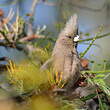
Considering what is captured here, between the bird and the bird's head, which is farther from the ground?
the bird's head

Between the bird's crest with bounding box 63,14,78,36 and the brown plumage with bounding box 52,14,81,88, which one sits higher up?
the bird's crest with bounding box 63,14,78,36

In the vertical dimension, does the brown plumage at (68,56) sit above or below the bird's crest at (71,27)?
below

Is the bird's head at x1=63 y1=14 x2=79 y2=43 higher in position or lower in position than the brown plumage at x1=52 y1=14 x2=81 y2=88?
higher

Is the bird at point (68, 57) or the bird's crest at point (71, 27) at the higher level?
the bird's crest at point (71, 27)

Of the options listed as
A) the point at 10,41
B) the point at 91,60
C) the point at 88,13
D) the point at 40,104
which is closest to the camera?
the point at 40,104

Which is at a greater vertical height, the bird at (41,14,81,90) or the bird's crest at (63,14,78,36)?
the bird's crest at (63,14,78,36)

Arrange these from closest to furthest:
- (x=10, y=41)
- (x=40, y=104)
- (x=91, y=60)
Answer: (x=40, y=104)
(x=91, y=60)
(x=10, y=41)

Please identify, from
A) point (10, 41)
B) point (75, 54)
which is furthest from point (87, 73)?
point (10, 41)

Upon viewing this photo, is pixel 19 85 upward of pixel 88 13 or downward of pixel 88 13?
downward

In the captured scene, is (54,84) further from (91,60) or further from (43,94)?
(91,60)

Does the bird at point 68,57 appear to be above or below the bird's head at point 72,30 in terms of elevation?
below

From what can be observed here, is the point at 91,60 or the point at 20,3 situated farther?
the point at 20,3
